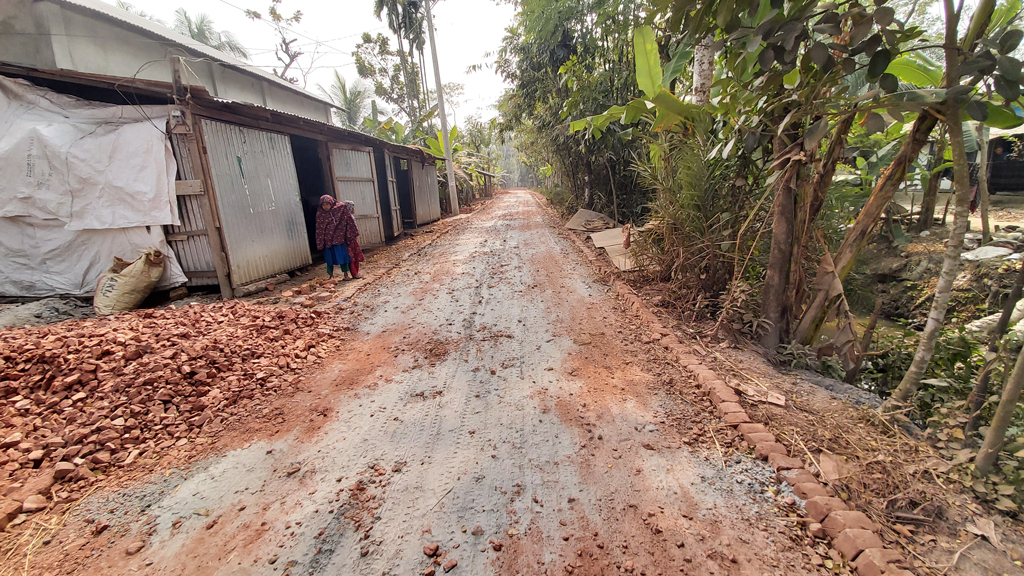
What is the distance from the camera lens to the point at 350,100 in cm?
2273

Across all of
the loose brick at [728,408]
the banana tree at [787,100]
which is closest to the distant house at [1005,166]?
the banana tree at [787,100]

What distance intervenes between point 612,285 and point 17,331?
21.7ft

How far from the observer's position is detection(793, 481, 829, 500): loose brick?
6.99ft

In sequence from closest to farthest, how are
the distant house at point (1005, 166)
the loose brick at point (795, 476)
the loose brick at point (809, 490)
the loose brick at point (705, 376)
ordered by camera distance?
the loose brick at point (809, 490) < the loose brick at point (795, 476) < the loose brick at point (705, 376) < the distant house at point (1005, 166)

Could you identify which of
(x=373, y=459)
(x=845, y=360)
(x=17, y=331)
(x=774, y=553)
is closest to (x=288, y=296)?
Answer: (x=17, y=331)

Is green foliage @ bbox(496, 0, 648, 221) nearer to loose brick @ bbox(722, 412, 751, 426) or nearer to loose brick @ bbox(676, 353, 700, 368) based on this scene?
loose brick @ bbox(676, 353, 700, 368)

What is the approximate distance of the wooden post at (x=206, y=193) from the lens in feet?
17.9

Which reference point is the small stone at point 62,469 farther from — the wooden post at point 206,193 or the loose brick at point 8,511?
the wooden post at point 206,193

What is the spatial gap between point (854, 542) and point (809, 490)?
34cm

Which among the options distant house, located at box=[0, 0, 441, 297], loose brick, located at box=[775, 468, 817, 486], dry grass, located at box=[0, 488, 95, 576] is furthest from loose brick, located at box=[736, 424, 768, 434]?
distant house, located at box=[0, 0, 441, 297]

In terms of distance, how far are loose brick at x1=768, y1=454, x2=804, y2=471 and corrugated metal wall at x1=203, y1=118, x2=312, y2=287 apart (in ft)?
22.4

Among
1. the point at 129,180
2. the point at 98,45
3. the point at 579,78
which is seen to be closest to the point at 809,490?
the point at 129,180

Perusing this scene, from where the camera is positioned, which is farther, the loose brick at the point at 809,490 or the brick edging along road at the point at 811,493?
the loose brick at the point at 809,490

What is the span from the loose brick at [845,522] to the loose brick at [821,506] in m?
0.02
